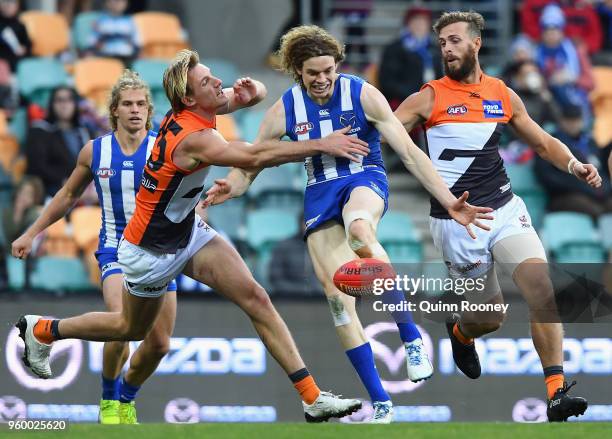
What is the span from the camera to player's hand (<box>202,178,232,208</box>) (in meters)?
9.76

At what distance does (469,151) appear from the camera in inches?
395

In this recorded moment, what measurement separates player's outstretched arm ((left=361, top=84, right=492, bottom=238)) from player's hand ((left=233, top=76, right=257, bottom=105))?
0.75 meters

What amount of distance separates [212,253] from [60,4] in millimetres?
7633

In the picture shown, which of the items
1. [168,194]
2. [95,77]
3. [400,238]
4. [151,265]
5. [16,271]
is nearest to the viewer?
[168,194]

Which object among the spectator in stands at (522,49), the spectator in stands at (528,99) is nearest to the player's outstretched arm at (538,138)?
the spectator in stands at (528,99)

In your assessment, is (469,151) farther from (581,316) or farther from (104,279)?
(104,279)

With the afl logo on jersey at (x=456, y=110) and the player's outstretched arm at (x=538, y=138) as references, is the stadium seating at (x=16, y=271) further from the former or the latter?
the player's outstretched arm at (x=538, y=138)

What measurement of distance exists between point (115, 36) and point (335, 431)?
7.75 metres

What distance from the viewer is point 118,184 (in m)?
10.5

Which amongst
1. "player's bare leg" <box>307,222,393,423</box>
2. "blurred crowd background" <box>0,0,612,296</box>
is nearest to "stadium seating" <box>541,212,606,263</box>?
"blurred crowd background" <box>0,0,612,296</box>

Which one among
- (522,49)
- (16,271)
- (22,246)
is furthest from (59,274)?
(522,49)

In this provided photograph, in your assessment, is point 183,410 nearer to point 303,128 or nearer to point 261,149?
point 303,128

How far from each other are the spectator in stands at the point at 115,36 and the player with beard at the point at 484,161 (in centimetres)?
620

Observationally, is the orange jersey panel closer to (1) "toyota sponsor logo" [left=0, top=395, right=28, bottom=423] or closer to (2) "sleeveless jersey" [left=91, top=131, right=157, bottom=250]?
(2) "sleeveless jersey" [left=91, top=131, right=157, bottom=250]
